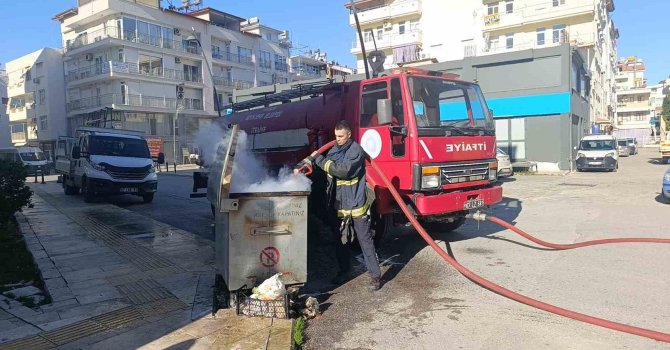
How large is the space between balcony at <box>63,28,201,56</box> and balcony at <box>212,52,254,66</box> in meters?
2.83

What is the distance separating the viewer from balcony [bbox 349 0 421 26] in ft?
142

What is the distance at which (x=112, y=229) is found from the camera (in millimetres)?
9484

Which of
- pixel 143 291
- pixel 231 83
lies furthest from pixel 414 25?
pixel 143 291

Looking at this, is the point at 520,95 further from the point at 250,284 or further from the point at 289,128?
the point at 250,284

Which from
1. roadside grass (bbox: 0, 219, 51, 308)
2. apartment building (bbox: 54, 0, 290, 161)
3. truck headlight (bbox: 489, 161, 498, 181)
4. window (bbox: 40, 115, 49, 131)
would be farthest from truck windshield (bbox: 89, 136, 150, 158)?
window (bbox: 40, 115, 49, 131)

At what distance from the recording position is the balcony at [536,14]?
117ft

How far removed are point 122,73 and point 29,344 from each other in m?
43.0

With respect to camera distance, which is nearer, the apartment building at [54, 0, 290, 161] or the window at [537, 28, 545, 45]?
the window at [537, 28, 545, 45]

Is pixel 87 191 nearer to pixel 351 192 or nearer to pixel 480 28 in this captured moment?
pixel 351 192

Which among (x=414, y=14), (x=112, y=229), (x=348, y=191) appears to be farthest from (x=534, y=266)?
(x=414, y=14)

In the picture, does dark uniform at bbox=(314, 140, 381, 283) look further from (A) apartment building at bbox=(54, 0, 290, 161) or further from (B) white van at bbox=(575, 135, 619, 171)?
(A) apartment building at bbox=(54, 0, 290, 161)

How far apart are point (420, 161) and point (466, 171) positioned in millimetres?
937

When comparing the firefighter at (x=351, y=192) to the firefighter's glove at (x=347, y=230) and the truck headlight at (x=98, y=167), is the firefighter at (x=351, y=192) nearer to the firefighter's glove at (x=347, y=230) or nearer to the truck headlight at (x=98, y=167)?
the firefighter's glove at (x=347, y=230)

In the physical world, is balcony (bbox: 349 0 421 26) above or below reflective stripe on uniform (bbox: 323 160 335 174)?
above
